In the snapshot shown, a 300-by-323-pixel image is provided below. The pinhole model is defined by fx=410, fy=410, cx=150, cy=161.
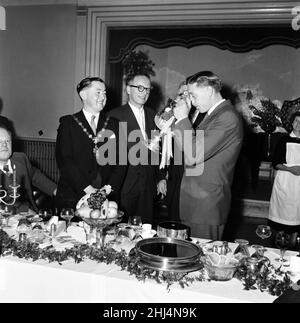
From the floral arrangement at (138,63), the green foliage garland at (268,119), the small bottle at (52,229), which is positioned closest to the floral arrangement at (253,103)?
the green foliage garland at (268,119)

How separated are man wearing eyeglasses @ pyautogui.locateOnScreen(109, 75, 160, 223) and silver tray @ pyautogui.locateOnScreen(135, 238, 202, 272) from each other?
5.34 feet

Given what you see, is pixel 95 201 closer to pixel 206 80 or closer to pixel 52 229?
pixel 52 229

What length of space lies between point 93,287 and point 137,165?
189 centimetres

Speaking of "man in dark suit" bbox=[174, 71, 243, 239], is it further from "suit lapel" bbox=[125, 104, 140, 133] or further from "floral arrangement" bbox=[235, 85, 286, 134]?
"floral arrangement" bbox=[235, 85, 286, 134]

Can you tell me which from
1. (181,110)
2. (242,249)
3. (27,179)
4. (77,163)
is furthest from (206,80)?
(27,179)

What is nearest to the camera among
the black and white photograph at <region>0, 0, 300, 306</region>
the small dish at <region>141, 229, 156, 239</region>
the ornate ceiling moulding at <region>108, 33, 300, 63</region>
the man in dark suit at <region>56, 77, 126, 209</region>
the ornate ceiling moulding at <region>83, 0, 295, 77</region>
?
the black and white photograph at <region>0, 0, 300, 306</region>

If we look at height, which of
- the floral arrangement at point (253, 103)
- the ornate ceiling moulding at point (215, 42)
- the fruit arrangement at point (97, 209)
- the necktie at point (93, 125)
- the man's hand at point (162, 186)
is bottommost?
the man's hand at point (162, 186)

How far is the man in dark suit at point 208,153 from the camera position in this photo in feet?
9.22

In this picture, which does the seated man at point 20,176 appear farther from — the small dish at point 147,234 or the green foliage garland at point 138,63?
the green foliage garland at point 138,63

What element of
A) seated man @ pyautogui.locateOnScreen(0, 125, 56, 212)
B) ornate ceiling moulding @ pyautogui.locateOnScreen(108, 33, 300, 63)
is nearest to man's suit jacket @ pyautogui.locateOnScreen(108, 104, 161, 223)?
seated man @ pyautogui.locateOnScreen(0, 125, 56, 212)

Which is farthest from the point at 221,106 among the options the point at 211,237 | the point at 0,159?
the point at 0,159

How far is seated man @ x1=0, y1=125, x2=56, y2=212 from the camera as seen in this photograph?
325 cm

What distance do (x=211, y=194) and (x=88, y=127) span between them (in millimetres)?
1346

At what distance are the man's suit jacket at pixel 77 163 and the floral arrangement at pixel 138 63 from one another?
231 inches
